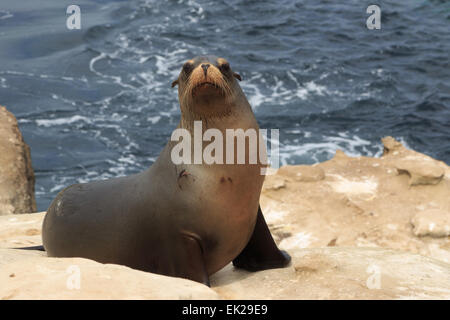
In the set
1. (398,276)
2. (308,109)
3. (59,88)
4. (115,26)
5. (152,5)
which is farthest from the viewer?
(152,5)

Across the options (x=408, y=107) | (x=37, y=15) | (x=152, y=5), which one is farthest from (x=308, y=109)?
(x=37, y=15)

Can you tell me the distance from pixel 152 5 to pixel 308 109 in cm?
1020

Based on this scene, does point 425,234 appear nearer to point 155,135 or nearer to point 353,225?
point 353,225

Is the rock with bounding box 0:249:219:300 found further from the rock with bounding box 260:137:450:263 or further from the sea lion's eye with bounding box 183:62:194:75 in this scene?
the rock with bounding box 260:137:450:263

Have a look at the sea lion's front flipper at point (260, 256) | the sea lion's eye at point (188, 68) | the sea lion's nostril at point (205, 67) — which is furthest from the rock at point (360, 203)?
the sea lion's nostril at point (205, 67)

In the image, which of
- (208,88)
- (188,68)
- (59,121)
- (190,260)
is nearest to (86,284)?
(190,260)

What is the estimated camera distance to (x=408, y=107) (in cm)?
1531

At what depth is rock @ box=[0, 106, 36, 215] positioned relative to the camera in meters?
8.16

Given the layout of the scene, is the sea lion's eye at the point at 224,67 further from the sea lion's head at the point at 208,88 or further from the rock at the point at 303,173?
the rock at the point at 303,173

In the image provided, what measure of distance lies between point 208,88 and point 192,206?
2.56 feet

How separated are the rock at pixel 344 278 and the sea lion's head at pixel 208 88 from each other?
115 cm

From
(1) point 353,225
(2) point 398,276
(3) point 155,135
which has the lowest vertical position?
(3) point 155,135

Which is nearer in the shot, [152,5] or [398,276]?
[398,276]

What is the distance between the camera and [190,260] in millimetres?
4258
